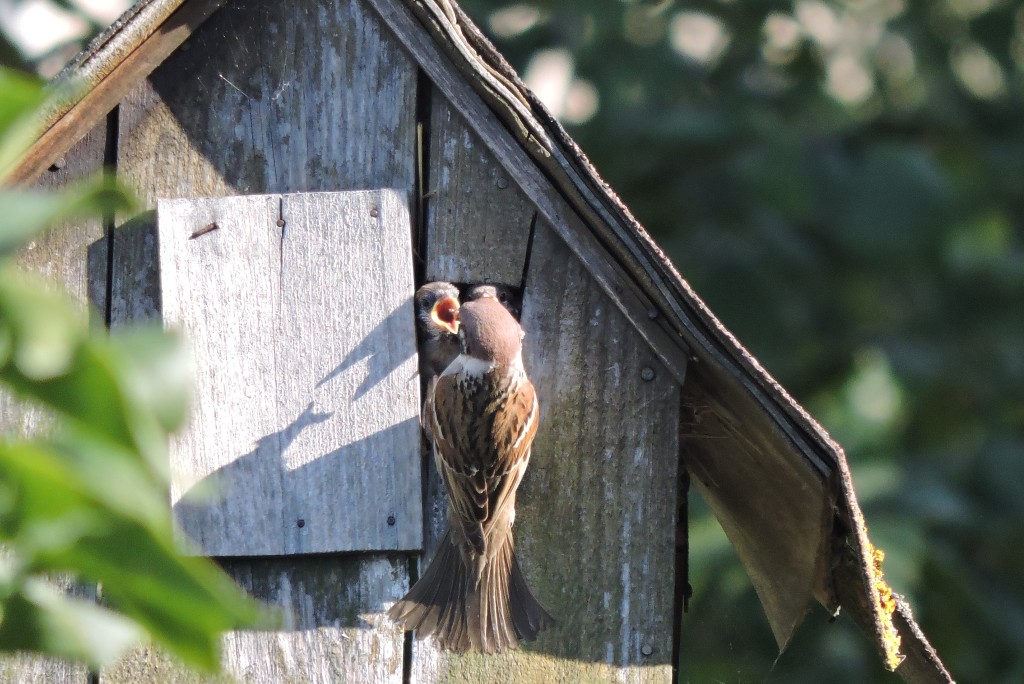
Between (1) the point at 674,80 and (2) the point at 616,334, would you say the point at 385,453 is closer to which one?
(2) the point at 616,334

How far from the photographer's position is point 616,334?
3123 mm

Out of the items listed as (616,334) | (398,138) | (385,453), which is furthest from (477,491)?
(398,138)

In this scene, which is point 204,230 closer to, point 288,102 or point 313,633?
point 288,102

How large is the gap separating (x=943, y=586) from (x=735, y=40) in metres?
2.93

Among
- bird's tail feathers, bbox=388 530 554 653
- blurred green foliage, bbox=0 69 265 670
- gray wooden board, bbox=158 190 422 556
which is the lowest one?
blurred green foliage, bbox=0 69 265 670

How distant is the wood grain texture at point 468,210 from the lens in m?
3.15

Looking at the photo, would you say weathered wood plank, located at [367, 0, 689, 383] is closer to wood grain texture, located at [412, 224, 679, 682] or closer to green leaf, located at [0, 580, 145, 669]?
wood grain texture, located at [412, 224, 679, 682]

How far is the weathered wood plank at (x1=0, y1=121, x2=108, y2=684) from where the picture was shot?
3078 mm

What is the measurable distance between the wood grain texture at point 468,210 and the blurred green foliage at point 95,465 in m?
1.97

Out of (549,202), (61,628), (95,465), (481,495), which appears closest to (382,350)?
(481,495)

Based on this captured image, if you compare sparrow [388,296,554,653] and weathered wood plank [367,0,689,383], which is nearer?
sparrow [388,296,554,653]

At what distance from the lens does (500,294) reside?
319cm

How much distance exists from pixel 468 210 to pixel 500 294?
22 cm

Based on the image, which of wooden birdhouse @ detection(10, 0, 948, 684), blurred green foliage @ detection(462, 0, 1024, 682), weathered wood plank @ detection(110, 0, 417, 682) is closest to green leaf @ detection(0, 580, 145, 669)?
wooden birdhouse @ detection(10, 0, 948, 684)
